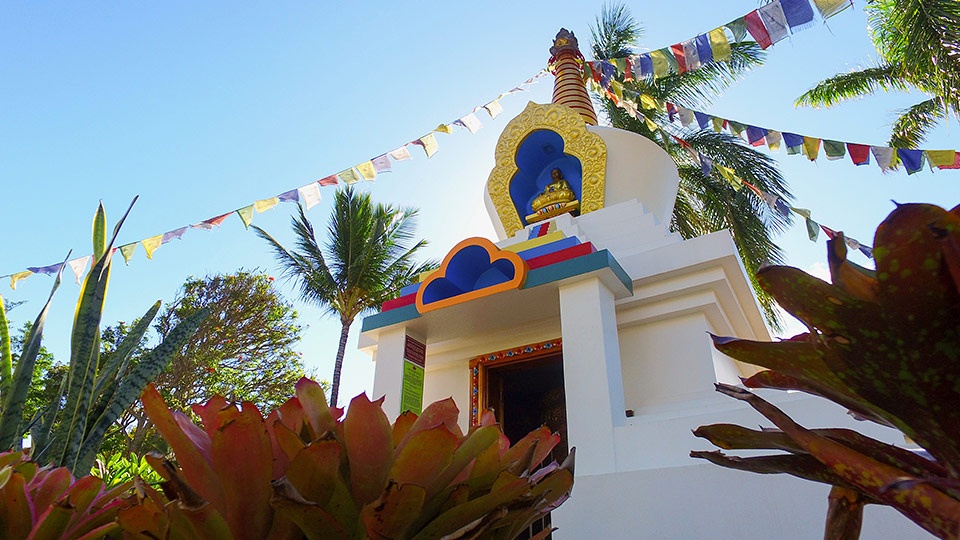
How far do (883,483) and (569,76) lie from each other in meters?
8.52

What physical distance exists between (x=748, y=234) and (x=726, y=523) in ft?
27.7

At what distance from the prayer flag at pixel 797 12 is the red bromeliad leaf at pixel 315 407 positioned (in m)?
6.28

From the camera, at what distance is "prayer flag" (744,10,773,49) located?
575cm

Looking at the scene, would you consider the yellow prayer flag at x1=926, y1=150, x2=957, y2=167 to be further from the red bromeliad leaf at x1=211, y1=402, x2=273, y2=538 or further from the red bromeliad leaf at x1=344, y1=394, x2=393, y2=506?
the red bromeliad leaf at x1=211, y1=402, x2=273, y2=538

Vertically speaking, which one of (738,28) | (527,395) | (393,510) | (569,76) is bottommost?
(393,510)

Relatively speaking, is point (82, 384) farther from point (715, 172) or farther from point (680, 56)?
point (715, 172)

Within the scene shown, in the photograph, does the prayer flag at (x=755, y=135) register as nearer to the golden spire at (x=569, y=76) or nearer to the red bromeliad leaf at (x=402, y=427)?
the golden spire at (x=569, y=76)

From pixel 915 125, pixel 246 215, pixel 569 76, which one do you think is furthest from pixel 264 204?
pixel 915 125

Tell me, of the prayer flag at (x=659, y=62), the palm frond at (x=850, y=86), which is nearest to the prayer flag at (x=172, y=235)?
the prayer flag at (x=659, y=62)

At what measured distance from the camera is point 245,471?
0.60 metres

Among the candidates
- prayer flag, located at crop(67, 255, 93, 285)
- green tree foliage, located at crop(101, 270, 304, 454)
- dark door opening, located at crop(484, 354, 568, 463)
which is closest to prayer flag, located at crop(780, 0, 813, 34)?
dark door opening, located at crop(484, 354, 568, 463)

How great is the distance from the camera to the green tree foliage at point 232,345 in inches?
489

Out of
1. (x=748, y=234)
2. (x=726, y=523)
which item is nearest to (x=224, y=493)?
(x=726, y=523)

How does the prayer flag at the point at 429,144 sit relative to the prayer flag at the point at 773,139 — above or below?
above
